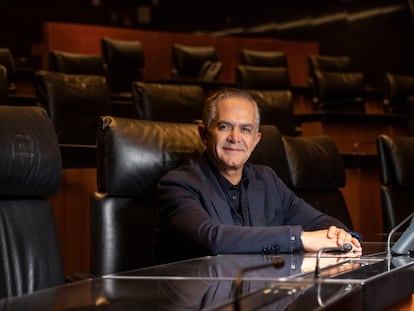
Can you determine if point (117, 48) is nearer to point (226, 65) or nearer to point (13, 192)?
point (226, 65)

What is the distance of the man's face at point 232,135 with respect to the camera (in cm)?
239

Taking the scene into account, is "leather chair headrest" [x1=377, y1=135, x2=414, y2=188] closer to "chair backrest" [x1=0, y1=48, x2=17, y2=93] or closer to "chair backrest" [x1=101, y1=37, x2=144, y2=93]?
"chair backrest" [x1=0, y1=48, x2=17, y2=93]

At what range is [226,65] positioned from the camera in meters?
8.47

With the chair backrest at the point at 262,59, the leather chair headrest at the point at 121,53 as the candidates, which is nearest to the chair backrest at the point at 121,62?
the leather chair headrest at the point at 121,53

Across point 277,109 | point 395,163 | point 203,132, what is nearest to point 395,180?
point 395,163

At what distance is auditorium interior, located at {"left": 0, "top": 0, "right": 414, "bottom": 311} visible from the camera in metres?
1.42

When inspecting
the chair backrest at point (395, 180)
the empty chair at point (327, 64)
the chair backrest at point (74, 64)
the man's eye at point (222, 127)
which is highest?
the chair backrest at point (74, 64)

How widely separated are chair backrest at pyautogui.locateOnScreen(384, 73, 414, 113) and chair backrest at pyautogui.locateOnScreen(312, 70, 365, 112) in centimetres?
21

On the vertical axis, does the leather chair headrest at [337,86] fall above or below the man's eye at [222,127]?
below

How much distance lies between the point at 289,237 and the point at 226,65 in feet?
21.2

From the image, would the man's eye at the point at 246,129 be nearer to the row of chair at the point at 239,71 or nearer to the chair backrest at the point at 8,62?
the chair backrest at the point at 8,62

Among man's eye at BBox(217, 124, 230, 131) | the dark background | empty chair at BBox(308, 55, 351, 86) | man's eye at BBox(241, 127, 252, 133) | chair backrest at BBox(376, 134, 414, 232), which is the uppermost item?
the dark background

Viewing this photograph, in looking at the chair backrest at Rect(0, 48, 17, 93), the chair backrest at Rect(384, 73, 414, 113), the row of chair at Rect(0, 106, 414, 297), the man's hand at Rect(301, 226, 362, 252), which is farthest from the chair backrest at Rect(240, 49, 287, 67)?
the man's hand at Rect(301, 226, 362, 252)

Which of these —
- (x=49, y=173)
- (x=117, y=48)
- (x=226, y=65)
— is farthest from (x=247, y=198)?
(x=226, y=65)
